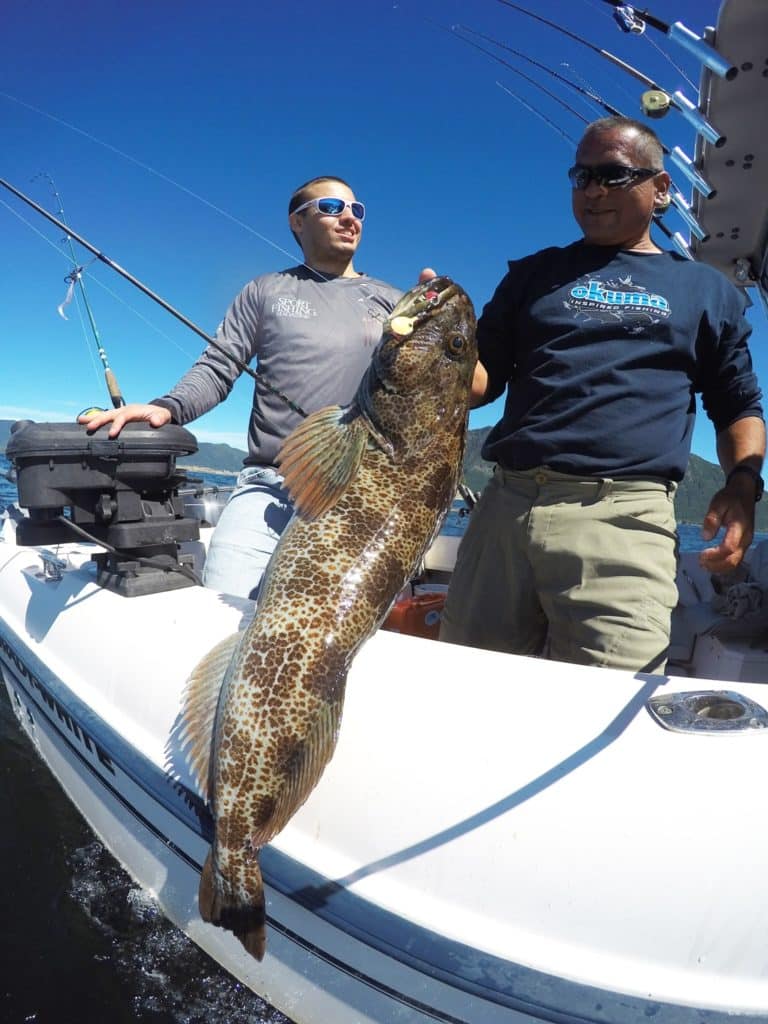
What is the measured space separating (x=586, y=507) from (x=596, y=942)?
1.47 metres

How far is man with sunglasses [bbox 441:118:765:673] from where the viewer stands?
238 centimetres

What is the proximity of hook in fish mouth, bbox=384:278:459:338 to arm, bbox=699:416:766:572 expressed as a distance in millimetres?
1319

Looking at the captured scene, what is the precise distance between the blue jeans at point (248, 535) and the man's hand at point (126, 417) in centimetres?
61

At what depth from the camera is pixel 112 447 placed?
8.95ft

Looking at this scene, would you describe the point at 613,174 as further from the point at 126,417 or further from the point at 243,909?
the point at 243,909

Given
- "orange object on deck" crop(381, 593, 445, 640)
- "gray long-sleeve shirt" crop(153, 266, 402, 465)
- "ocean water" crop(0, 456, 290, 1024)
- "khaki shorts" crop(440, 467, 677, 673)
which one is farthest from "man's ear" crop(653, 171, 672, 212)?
"ocean water" crop(0, 456, 290, 1024)

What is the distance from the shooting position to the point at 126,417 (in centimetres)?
271

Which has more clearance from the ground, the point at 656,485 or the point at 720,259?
the point at 720,259

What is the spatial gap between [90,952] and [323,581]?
259 cm

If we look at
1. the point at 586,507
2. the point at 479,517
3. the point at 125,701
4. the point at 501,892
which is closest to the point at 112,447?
the point at 125,701

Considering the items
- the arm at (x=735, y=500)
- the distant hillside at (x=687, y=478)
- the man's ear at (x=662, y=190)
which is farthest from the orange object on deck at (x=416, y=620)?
the man's ear at (x=662, y=190)

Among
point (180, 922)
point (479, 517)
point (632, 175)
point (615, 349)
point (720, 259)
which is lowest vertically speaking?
point (180, 922)

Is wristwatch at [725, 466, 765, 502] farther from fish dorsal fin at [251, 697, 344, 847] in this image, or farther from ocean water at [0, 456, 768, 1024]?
ocean water at [0, 456, 768, 1024]

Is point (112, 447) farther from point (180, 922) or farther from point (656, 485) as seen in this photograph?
point (656, 485)
